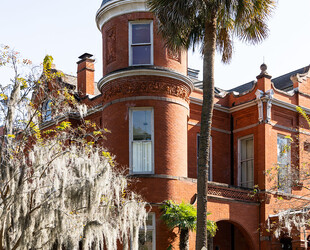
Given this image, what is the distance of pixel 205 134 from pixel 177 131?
5.96 m

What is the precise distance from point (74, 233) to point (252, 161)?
13.6 metres

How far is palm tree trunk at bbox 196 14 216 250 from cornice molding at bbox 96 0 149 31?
A: 5.99 metres

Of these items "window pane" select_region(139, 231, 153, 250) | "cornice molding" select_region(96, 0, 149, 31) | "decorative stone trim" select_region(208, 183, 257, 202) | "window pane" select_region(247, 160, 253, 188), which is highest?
"cornice molding" select_region(96, 0, 149, 31)

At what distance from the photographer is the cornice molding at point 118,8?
80.7ft

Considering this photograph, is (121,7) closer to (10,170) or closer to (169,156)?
(169,156)

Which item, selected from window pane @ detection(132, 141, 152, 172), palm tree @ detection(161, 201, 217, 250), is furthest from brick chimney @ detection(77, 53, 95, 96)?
palm tree @ detection(161, 201, 217, 250)

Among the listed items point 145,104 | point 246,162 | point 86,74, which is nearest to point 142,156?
point 145,104

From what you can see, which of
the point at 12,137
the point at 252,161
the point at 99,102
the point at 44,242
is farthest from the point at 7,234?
the point at 252,161

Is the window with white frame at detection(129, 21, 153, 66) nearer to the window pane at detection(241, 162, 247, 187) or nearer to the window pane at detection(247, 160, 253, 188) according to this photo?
the window pane at detection(247, 160, 253, 188)

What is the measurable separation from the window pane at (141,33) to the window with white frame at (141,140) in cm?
293

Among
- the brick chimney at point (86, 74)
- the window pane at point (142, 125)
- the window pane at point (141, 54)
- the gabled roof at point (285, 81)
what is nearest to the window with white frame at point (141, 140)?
the window pane at point (142, 125)

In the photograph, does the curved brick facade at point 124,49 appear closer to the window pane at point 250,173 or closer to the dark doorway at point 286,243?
the window pane at point 250,173

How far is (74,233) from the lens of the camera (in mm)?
17031

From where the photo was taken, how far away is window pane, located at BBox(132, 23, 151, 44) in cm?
2467
